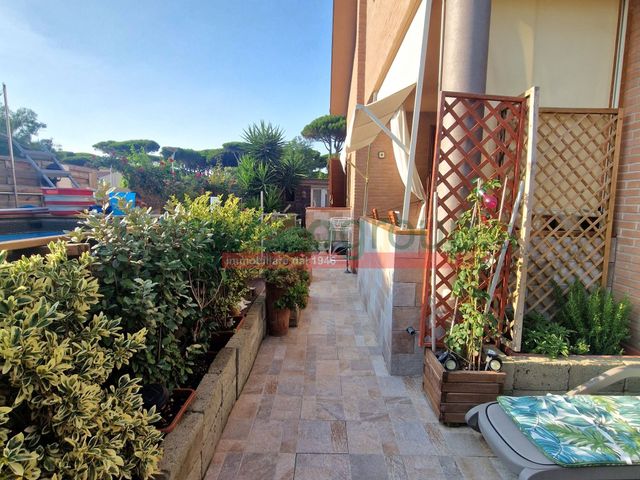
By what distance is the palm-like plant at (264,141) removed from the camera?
16.3 meters

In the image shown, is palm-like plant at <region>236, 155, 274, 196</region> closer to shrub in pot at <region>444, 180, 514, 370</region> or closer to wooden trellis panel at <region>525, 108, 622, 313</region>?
wooden trellis panel at <region>525, 108, 622, 313</region>

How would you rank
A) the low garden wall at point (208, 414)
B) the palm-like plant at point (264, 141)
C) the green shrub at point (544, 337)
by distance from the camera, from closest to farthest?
the low garden wall at point (208, 414)
the green shrub at point (544, 337)
the palm-like plant at point (264, 141)

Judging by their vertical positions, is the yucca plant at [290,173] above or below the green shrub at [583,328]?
above

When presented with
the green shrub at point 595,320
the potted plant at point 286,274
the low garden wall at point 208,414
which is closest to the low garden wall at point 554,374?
the green shrub at point 595,320

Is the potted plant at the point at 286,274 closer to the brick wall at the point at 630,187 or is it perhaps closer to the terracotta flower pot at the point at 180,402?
the terracotta flower pot at the point at 180,402

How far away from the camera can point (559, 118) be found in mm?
3270

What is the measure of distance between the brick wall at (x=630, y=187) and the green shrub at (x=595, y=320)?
230 mm

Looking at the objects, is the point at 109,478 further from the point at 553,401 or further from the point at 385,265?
the point at 385,265

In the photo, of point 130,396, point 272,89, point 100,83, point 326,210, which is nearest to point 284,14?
point 272,89

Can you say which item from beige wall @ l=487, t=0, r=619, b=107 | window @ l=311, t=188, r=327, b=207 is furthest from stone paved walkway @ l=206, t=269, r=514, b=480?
window @ l=311, t=188, r=327, b=207

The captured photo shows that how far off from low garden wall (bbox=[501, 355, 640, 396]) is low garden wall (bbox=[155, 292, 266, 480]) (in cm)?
236

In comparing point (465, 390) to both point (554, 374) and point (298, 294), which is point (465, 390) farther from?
point (298, 294)

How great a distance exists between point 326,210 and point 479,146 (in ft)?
23.0

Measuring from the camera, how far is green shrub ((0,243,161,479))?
109 centimetres
